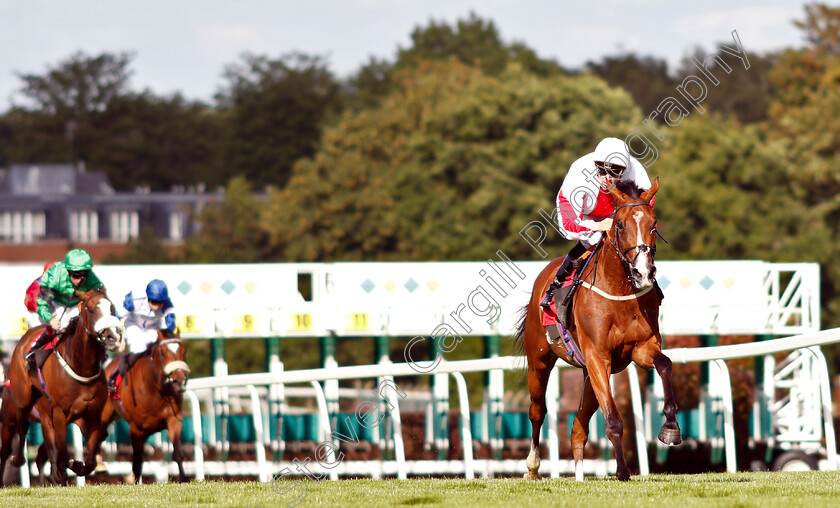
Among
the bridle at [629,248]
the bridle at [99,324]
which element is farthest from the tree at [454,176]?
the bridle at [629,248]

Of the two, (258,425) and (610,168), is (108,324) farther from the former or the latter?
(610,168)

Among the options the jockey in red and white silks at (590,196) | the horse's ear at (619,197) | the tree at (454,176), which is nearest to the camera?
the horse's ear at (619,197)

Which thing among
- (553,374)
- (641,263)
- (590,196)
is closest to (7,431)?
(553,374)

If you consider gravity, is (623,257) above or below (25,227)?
below

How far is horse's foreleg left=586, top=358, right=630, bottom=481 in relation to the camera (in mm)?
7711

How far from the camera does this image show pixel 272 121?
64.4 m

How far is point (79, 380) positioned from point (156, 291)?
1.55m

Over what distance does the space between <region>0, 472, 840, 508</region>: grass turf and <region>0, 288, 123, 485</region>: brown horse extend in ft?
3.95

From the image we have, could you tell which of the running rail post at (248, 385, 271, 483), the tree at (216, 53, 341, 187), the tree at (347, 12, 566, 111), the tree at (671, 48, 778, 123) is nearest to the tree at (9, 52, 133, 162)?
the tree at (216, 53, 341, 187)

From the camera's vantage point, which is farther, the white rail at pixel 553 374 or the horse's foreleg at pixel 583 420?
the white rail at pixel 553 374

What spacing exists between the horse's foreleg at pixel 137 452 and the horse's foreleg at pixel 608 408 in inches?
170

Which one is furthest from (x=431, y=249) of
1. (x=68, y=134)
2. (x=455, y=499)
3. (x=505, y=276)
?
(x=68, y=134)

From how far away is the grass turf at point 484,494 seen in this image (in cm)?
676

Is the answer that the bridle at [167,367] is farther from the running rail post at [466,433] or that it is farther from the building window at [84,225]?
the building window at [84,225]
